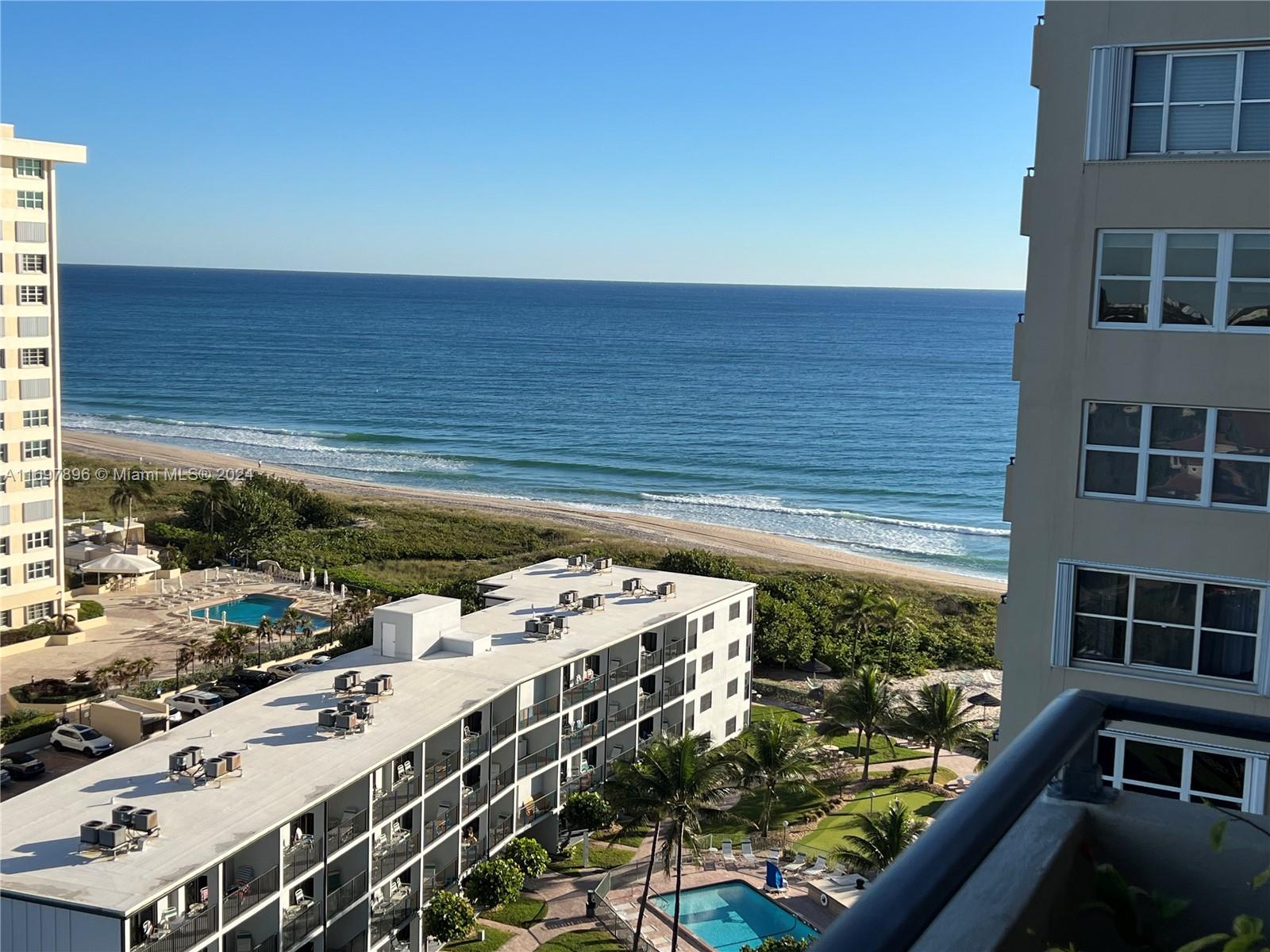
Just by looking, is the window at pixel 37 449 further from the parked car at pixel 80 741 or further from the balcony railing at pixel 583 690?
the balcony railing at pixel 583 690

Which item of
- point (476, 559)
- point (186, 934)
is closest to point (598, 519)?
point (476, 559)

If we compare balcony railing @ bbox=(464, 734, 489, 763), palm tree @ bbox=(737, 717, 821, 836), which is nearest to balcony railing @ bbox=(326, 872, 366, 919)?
balcony railing @ bbox=(464, 734, 489, 763)

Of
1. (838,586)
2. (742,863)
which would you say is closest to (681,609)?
(742,863)

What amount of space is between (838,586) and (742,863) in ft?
94.1

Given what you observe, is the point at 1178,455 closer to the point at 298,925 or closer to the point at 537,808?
the point at 298,925

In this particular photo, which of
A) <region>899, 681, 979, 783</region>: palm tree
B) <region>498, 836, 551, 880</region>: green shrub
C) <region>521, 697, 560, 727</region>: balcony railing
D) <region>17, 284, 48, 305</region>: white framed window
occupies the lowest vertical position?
<region>498, 836, 551, 880</region>: green shrub

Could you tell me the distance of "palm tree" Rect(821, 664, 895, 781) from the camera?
1463 inches

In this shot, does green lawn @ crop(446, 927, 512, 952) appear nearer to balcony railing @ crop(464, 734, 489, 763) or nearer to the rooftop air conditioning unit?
balcony railing @ crop(464, 734, 489, 763)

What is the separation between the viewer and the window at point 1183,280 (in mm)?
11008

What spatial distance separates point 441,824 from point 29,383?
100 feet

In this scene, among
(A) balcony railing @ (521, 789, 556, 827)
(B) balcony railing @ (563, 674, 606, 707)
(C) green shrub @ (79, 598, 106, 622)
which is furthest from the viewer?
(C) green shrub @ (79, 598, 106, 622)

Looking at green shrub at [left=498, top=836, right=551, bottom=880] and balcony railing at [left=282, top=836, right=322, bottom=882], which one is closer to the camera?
balcony railing at [left=282, top=836, right=322, bottom=882]

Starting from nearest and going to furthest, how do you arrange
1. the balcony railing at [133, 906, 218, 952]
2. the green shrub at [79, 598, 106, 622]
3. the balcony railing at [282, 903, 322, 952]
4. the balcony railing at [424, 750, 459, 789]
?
the balcony railing at [133, 906, 218, 952] → the balcony railing at [282, 903, 322, 952] → the balcony railing at [424, 750, 459, 789] → the green shrub at [79, 598, 106, 622]

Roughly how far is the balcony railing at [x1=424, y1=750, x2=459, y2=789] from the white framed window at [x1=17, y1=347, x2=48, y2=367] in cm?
2969
